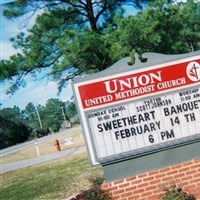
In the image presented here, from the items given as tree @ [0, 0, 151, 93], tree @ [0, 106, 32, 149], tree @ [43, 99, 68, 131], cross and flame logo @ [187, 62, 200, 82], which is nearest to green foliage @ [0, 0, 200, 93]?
tree @ [0, 0, 151, 93]

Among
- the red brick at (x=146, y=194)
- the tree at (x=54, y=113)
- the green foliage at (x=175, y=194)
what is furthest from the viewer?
the tree at (x=54, y=113)

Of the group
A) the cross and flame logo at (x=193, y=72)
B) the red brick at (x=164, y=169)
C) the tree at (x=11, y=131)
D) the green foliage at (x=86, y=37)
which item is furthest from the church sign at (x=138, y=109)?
the tree at (x=11, y=131)

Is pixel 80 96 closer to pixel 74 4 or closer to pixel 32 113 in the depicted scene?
pixel 74 4

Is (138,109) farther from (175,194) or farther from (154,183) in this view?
(175,194)

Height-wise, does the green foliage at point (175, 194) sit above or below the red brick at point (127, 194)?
below

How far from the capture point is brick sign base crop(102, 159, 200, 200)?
18.3ft

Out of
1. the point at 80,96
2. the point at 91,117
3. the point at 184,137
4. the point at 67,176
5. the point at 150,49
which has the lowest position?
the point at 67,176

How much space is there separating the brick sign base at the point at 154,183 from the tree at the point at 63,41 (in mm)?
5463

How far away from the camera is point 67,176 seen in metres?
10.5

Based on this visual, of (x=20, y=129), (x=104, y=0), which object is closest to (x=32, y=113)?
(x=20, y=129)

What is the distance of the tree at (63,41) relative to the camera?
34.6ft

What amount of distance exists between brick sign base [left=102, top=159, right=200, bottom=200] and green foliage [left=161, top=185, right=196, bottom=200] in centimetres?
15

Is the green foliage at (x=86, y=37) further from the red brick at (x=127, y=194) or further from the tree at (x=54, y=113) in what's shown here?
the tree at (x=54, y=113)

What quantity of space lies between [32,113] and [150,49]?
120m
